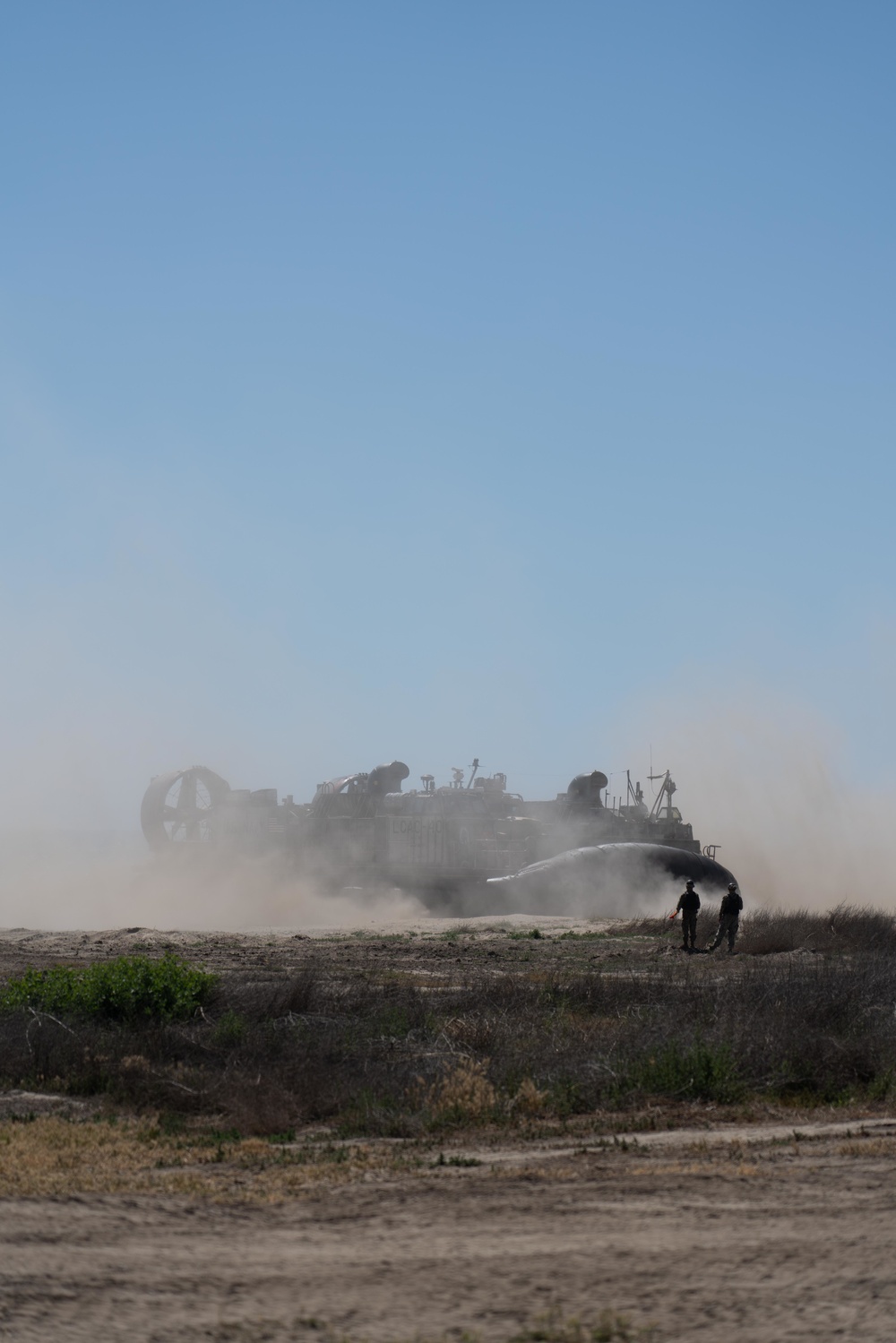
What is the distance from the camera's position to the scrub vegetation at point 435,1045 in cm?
971

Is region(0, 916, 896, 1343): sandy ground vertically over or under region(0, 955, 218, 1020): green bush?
under

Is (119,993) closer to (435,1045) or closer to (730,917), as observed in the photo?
(435,1045)

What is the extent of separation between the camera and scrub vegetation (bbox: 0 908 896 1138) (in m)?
9.71

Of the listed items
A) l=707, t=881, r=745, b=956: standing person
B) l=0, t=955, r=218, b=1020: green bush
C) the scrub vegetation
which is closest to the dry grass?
the scrub vegetation

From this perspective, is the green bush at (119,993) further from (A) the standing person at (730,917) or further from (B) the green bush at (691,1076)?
(A) the standing person at (730,917)

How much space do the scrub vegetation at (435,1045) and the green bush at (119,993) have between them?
0.02 metres

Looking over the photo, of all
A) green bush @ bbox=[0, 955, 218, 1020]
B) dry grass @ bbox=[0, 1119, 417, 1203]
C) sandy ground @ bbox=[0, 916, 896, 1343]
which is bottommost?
dry grass @ bbox=[0, 1119, 417, 1203]

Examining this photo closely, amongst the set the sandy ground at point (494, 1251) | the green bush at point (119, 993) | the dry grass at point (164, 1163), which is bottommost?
the dry grass at point (164, 1163)

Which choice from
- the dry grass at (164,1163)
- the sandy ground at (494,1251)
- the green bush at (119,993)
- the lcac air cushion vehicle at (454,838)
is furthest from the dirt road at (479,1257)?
the lcac air cushion vehicle at (454,838)

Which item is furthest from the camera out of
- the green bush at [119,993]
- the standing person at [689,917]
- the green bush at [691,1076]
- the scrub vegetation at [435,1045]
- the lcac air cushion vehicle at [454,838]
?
the lcac air cushion vehicle at [454,838]

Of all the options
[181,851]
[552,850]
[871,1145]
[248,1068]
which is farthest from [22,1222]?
[181,851]

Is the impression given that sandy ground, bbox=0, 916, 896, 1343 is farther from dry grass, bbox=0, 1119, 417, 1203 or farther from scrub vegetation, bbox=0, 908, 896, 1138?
scrub vegetation, bbox=0, 908, 896, 1138

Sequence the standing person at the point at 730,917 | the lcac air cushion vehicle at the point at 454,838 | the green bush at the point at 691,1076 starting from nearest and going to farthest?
the green bush at the point at 691,1076 → the standing person at the point at 730,917 → the lcac air cushion vehicle at the point at 454,838

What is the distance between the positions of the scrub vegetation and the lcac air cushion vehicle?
26.6 m
